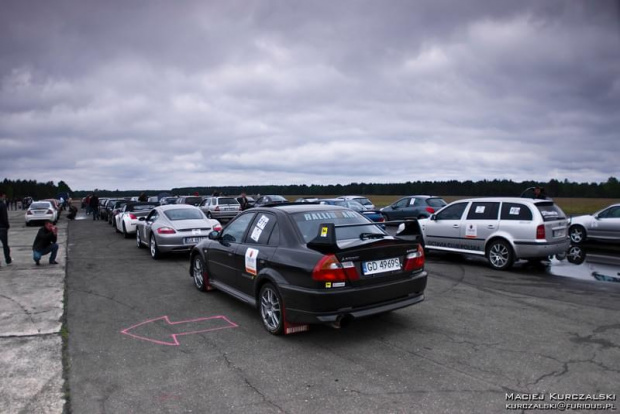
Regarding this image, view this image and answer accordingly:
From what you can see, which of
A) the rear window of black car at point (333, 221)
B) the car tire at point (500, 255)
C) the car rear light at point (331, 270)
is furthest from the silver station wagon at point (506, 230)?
the car rear light at point (331, 270)

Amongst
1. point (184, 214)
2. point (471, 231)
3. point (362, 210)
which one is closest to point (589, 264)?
point (471, 231)

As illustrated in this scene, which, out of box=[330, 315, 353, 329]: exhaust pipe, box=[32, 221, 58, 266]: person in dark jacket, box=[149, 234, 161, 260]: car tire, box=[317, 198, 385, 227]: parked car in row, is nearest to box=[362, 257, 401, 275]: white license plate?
box=[330, 315, 353, 329]: exhaust pipe

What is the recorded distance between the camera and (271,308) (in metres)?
5.31

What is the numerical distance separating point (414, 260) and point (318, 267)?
1.47m

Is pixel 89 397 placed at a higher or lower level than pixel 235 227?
lower

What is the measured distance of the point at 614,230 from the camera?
43.5 feet

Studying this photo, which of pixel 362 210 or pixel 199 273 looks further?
pixel 362 210

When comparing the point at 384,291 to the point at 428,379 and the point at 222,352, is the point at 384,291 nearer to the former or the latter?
the point at 428,379

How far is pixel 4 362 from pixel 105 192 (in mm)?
147835

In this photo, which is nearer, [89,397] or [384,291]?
[89,397]

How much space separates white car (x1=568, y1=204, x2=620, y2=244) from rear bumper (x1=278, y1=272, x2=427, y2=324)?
11583 mm

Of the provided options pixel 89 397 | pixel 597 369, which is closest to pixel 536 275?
pixel 597 369

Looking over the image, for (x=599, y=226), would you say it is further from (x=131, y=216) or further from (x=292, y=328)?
(x=131, y=216)

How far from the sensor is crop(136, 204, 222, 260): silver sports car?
1136 centimetres
